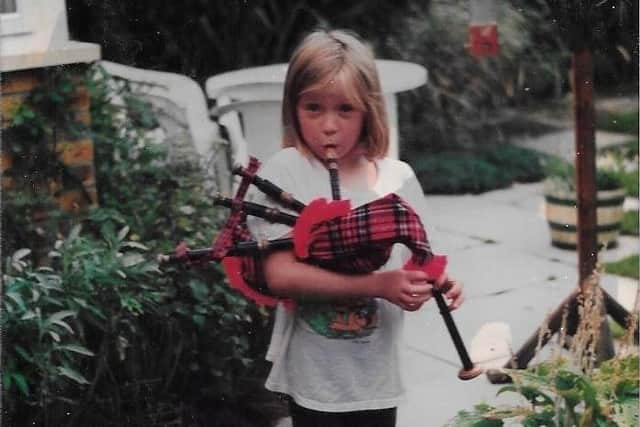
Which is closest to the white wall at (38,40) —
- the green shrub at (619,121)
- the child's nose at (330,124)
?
the child's nose at (330,124)

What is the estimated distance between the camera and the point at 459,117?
7.25 meters

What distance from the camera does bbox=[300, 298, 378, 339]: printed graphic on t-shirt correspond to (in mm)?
2170

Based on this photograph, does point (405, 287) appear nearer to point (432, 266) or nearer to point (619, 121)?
point (432, 266)

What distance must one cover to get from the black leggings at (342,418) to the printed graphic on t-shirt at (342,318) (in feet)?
0.60

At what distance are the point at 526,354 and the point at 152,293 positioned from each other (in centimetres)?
134

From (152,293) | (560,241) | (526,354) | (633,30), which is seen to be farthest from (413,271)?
(560,241)

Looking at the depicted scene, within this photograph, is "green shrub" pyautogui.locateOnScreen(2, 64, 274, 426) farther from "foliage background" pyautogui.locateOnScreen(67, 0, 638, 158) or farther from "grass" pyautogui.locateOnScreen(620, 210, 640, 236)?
"foliage background" pyautogui.locateOnScreen(67, 0, 638, 158)

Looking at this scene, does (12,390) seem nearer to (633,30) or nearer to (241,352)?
(241,352)

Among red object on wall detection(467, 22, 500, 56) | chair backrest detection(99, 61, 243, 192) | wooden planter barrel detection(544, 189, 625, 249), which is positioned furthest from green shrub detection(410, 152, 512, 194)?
chair backrest detection(99, 61, 243, 192)

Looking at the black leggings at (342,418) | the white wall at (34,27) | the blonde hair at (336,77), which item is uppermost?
the white wall at (34,27)

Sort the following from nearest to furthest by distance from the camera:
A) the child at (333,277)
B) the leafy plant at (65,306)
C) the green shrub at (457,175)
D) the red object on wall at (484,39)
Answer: the child at (333,277) → the leafy plant at (65,306) → the red object on wall at (484,39) → the green shrub at (457,175)

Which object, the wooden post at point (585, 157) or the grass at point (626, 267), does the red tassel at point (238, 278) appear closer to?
the wooden post at point (585, 157)

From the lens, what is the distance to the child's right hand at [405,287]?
2.06 meters

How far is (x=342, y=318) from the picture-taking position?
2170mm
